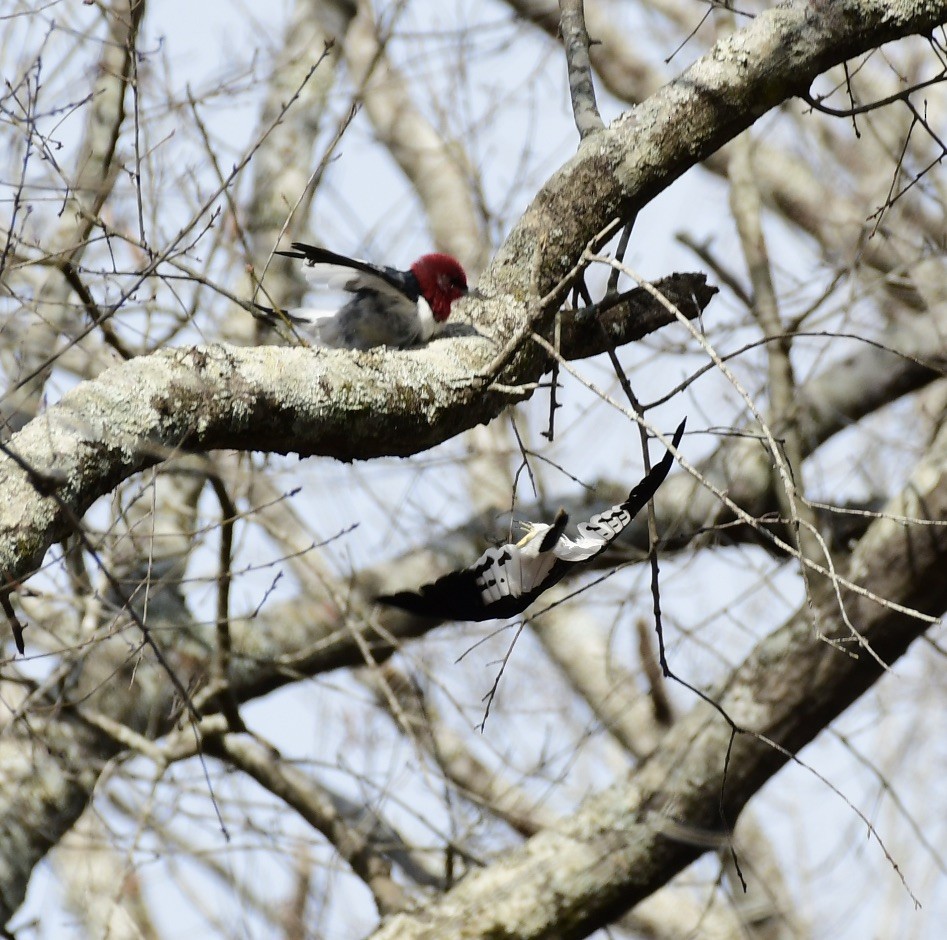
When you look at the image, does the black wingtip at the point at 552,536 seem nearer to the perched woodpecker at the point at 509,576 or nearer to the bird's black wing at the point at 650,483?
the perched woodpecker at the point at 509,576

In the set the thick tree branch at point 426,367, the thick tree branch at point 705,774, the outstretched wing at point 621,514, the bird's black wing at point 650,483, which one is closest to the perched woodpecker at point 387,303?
the thick tree branch at point 426,367

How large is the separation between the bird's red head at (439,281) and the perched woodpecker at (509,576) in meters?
0.89

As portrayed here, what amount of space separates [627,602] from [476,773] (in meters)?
1.59

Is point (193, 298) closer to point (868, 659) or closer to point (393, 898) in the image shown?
point (393, 898)

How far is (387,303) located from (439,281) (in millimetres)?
166

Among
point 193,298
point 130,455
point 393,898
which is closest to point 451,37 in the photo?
point 193,298

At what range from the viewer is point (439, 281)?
319 centimetres

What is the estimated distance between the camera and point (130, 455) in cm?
170

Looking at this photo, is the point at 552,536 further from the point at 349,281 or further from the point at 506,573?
the point at 349,281

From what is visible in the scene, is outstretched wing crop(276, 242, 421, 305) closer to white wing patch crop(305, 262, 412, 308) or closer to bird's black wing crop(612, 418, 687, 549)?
white wing patch crop(305, 262, 412, 308)

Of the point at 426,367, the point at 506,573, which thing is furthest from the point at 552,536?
the point at 426,367

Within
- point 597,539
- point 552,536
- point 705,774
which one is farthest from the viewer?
point 705,774

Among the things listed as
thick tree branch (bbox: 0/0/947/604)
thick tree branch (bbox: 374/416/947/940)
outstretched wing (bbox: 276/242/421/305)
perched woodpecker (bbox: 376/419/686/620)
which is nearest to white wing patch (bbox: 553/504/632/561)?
perched woodpecker (bbox: 376/419/686/620)

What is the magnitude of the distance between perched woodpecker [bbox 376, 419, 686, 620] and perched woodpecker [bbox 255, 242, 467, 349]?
0.82 metres
